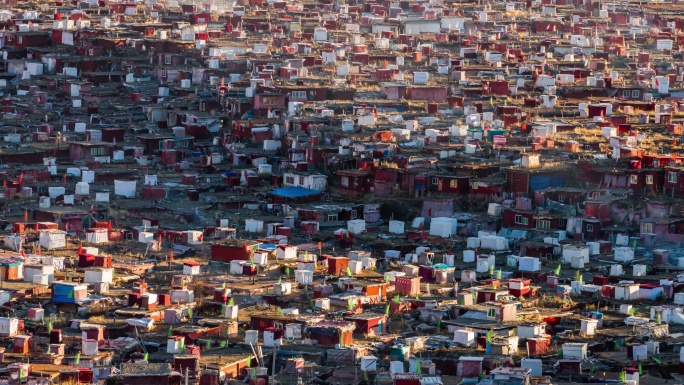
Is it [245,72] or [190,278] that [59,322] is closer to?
[190,278]

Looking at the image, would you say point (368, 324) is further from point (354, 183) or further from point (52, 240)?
point (354, 183)

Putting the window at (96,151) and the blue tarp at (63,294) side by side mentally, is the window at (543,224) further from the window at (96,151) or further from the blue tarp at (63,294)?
the window at (96,151)

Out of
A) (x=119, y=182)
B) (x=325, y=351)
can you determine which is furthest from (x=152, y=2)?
(x=325, y=351)

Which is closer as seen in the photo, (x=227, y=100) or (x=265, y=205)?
(x=265, y=205)

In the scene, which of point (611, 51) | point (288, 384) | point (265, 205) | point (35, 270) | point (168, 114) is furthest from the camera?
point (611, 51)

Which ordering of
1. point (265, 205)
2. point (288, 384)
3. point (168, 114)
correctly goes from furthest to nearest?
point (168, 114) → point (265, 205) → point (288, 384)

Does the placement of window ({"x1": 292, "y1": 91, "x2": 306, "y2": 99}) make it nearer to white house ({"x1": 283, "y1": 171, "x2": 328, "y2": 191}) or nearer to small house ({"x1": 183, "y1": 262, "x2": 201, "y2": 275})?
white house ({"x1": 283, "y1": 171, "x2": 328, "y2": 191})

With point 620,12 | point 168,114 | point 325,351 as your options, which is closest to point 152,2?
point 620,12

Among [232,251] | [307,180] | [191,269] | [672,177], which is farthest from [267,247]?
[672,177]
